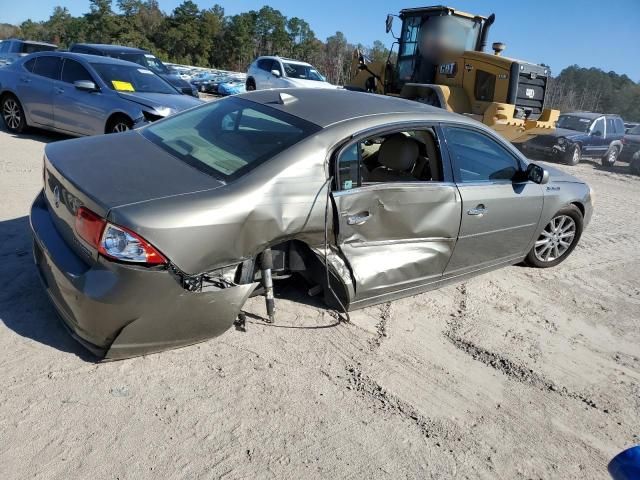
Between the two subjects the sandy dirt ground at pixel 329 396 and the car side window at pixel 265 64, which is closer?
the sandy dirt ground at pixel 329 396

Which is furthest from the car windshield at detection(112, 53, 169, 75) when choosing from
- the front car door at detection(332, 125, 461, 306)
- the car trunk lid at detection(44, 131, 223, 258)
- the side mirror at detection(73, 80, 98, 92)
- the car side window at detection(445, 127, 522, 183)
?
the front car door at detection(332, 125, 461, 306)

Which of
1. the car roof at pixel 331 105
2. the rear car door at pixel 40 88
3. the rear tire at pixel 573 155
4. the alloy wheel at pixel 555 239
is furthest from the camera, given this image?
the rear tire at pixel 573 155

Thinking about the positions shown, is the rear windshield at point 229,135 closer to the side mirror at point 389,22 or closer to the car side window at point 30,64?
the car side window at point 30,64

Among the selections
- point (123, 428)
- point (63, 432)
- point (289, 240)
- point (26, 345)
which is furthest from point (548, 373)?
point (26, 345)

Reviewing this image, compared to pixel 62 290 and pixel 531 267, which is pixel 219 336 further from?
pixel 531 267

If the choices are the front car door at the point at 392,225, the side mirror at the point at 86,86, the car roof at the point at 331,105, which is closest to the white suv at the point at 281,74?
the side mirror at the point at 86,86

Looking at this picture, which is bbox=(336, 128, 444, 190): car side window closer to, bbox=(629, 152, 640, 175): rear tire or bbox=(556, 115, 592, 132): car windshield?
bbox=(556, 115, 592, 132): car windshield

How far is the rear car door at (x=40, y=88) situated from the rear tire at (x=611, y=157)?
1558 centimetres

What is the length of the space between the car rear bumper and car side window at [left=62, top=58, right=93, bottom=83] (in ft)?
20.3

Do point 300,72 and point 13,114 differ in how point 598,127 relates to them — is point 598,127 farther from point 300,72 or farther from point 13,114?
point 13,114

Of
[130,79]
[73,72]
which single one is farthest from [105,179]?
[73,72]

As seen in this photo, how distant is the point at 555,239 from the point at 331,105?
2.95 m

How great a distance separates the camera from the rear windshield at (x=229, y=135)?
3.07 meters

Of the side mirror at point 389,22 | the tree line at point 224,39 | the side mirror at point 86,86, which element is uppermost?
the tree line at point 224,39
